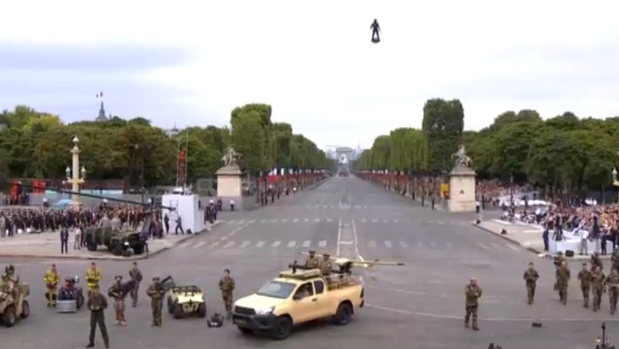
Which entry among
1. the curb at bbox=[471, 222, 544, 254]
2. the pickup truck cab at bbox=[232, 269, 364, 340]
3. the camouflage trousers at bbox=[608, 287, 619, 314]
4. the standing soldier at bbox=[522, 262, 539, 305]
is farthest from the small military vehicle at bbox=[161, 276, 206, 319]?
the curb at bbox=[471, 222, 544, 254]

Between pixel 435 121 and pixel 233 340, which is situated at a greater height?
pixel 435 121

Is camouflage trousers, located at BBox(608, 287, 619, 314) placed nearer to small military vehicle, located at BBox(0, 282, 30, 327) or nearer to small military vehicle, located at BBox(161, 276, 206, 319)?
small military vehicle, located at BBox(161, 276, 206, 319)

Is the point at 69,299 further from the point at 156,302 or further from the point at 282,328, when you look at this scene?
the point at 282,328

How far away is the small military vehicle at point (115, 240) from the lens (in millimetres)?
40281

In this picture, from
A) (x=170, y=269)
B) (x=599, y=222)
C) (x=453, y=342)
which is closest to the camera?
(x=453, y=342)

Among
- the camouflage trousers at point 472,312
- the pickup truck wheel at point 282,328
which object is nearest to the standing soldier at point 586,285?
the camouflage trousers at point 472,312

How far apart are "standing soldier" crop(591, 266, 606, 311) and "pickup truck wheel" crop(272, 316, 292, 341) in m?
9.59

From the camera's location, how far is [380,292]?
28.7m

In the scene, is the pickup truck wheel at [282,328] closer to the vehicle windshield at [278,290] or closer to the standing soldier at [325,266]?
the vehicle windshield at [278,290]

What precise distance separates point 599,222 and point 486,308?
26108mm

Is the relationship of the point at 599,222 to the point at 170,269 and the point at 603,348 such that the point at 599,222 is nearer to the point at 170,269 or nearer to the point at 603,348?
the point at 170,269

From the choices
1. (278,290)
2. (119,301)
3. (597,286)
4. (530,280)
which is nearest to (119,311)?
(119,301)

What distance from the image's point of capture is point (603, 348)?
18469mm

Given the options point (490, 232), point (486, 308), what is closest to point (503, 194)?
point (490, 232)
